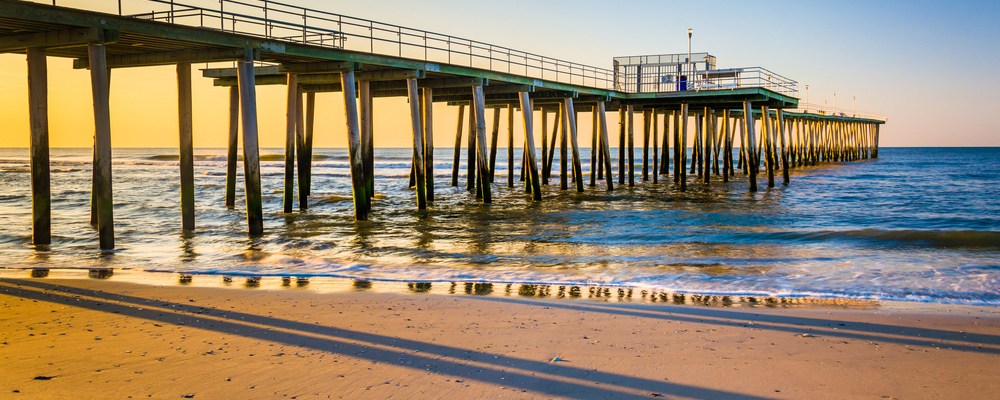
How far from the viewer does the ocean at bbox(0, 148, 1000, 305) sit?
1098 centimetres

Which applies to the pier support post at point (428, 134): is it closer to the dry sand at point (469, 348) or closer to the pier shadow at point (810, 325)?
the dry sand at point (469, 348)

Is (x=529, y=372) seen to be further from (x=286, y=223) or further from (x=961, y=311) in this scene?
(x=286, y=223)

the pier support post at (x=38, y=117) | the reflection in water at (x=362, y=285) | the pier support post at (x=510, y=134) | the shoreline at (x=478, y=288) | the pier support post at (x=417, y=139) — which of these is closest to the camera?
the shoreline at (x=478, y=288)

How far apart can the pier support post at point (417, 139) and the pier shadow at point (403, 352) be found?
1112 centimetres

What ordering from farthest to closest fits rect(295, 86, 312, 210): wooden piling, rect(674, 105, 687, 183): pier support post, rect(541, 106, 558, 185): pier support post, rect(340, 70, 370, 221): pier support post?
1. rect(541, 106, 558, 185): pier support post
2. rect(674, 105, 687, 183): pier support post
3. rect(295, 86, 312, 210): wooden piling
4. rect(340, 70, 370, 221): pier support post

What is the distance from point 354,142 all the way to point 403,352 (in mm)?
11604

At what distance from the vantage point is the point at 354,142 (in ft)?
57.2

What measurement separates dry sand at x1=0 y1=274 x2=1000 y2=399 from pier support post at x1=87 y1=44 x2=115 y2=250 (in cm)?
395

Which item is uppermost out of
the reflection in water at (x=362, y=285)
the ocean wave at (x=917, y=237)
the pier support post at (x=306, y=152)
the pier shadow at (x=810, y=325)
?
the pier support post at (x=306, y=152)

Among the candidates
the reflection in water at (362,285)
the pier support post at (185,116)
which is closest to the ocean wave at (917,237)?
the reflection in water at (362,285)

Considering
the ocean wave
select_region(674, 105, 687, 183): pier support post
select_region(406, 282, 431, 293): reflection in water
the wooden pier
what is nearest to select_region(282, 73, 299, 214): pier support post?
the wooden pier

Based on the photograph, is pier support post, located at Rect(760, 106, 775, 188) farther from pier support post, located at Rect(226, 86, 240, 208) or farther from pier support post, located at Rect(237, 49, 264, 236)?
pier support post, located at Rect(237, 49, 264, 236)

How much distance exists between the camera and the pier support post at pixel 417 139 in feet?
62.9

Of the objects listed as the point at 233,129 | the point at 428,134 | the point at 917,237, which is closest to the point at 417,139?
the point at 428,134
